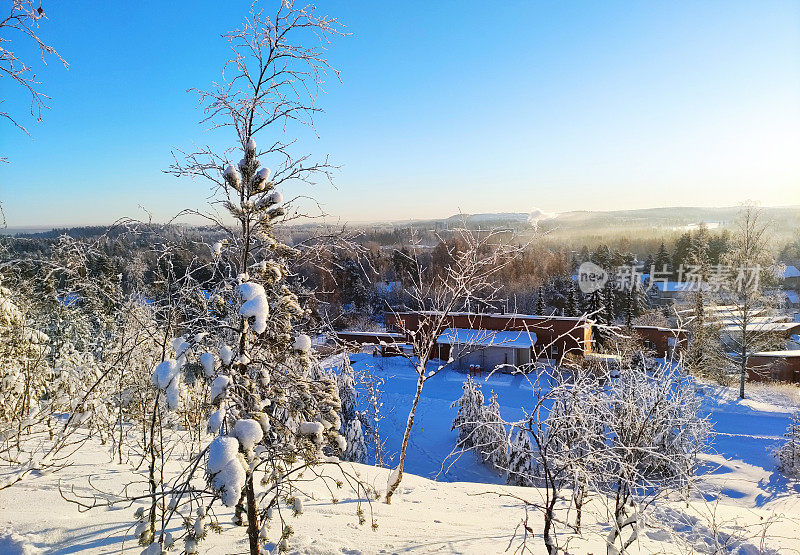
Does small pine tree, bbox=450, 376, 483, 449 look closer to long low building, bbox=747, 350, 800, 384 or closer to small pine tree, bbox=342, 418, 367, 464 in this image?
small pine tree, bbox=342, 418, 367, 464

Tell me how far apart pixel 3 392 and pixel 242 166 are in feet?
23.4

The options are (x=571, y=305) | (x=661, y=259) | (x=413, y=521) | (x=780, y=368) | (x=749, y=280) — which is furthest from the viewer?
(x=661, y=259)

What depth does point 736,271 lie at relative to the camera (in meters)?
19.8

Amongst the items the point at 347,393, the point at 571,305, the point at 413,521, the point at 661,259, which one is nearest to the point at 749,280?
the point at 571,305

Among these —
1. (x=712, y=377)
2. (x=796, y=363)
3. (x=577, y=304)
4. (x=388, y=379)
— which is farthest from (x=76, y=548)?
(x=577, y=304)

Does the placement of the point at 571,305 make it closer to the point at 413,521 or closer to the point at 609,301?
the point at 609,301

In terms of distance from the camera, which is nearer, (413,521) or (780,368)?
(413,521)
